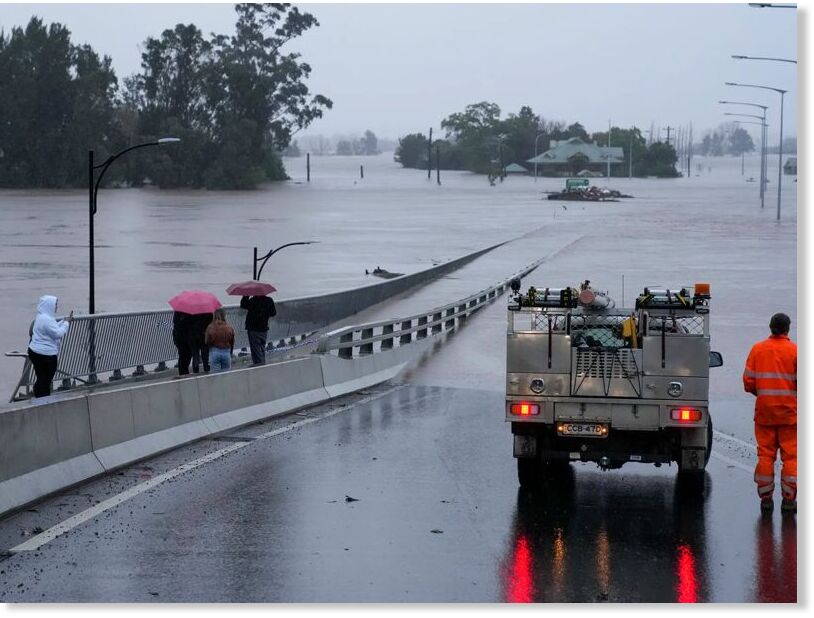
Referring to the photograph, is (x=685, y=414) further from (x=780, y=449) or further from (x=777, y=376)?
(x=777, y=376)

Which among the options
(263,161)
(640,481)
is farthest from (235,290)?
(263,161)

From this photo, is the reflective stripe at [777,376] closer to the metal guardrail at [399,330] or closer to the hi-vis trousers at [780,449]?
the hi-vis trousers at [780,449]

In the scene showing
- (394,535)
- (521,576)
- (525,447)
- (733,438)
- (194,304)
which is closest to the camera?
(521,576)

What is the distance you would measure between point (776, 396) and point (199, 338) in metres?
14.0

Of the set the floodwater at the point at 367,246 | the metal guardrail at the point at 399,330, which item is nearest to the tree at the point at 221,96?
the floodwater at the point at 367,246

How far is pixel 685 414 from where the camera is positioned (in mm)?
13297

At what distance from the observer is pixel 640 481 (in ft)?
48.8

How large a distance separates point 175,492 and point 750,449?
8.13 metres

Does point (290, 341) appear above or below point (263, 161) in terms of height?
below

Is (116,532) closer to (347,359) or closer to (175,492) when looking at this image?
(175,492)

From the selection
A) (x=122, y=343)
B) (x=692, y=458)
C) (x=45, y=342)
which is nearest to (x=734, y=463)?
(x=692, y=458)

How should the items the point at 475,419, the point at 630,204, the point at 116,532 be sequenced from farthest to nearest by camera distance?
the point at 630,204 < the point at 475,419 < the point at 116,532

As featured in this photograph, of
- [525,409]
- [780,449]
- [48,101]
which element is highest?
[48,101]

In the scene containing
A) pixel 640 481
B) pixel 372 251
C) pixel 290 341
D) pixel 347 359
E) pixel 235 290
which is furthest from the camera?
pixel 372 251
